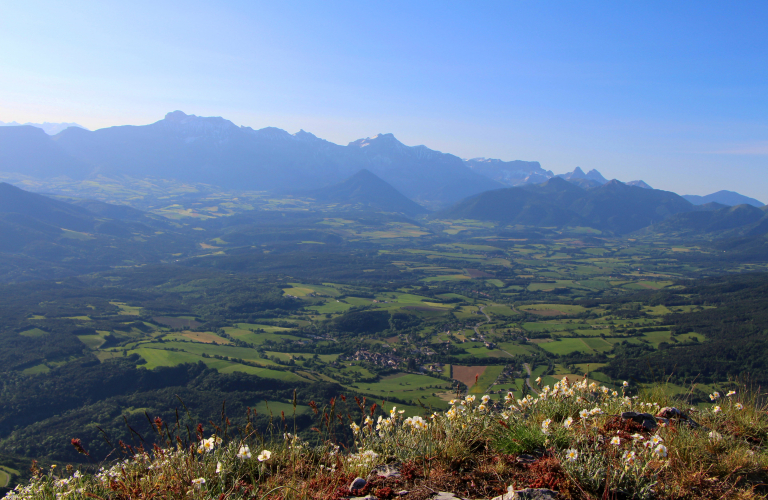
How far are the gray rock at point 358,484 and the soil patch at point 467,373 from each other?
60127mm

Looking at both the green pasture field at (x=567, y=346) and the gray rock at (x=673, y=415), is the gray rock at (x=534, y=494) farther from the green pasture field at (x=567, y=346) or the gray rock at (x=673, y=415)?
the green pasture field at (x=567, y=346)

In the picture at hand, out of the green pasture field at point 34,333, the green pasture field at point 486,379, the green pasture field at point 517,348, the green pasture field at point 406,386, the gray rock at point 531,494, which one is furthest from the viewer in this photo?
the green pasture field at point 34,333

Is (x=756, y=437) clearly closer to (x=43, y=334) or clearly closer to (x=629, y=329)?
(x=629, y=329)

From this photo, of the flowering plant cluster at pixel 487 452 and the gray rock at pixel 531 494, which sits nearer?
the gray rock at pixel 531 494

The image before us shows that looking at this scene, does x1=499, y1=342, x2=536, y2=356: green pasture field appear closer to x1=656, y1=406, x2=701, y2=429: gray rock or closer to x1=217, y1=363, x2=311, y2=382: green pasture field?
x1=217, y1=363, x2=311, y2=382: green pasture field

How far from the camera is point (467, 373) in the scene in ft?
216

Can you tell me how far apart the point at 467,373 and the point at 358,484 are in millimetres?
65604

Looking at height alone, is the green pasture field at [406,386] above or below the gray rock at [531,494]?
below

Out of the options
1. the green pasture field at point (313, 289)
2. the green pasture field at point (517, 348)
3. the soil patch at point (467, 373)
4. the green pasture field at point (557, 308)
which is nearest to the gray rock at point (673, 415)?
the soil patch at point (467, 373)

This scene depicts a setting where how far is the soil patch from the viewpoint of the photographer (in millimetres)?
62231

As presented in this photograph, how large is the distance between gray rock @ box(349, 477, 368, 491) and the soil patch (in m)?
60.1

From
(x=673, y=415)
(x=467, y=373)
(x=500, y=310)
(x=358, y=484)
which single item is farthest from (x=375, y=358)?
(x=358, y=484)

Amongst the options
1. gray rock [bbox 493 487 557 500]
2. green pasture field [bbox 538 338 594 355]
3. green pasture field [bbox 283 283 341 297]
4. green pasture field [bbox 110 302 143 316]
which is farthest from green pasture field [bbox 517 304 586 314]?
gray rock [bbox 493 487 557 500]

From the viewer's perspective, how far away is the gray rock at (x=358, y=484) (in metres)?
4.50
